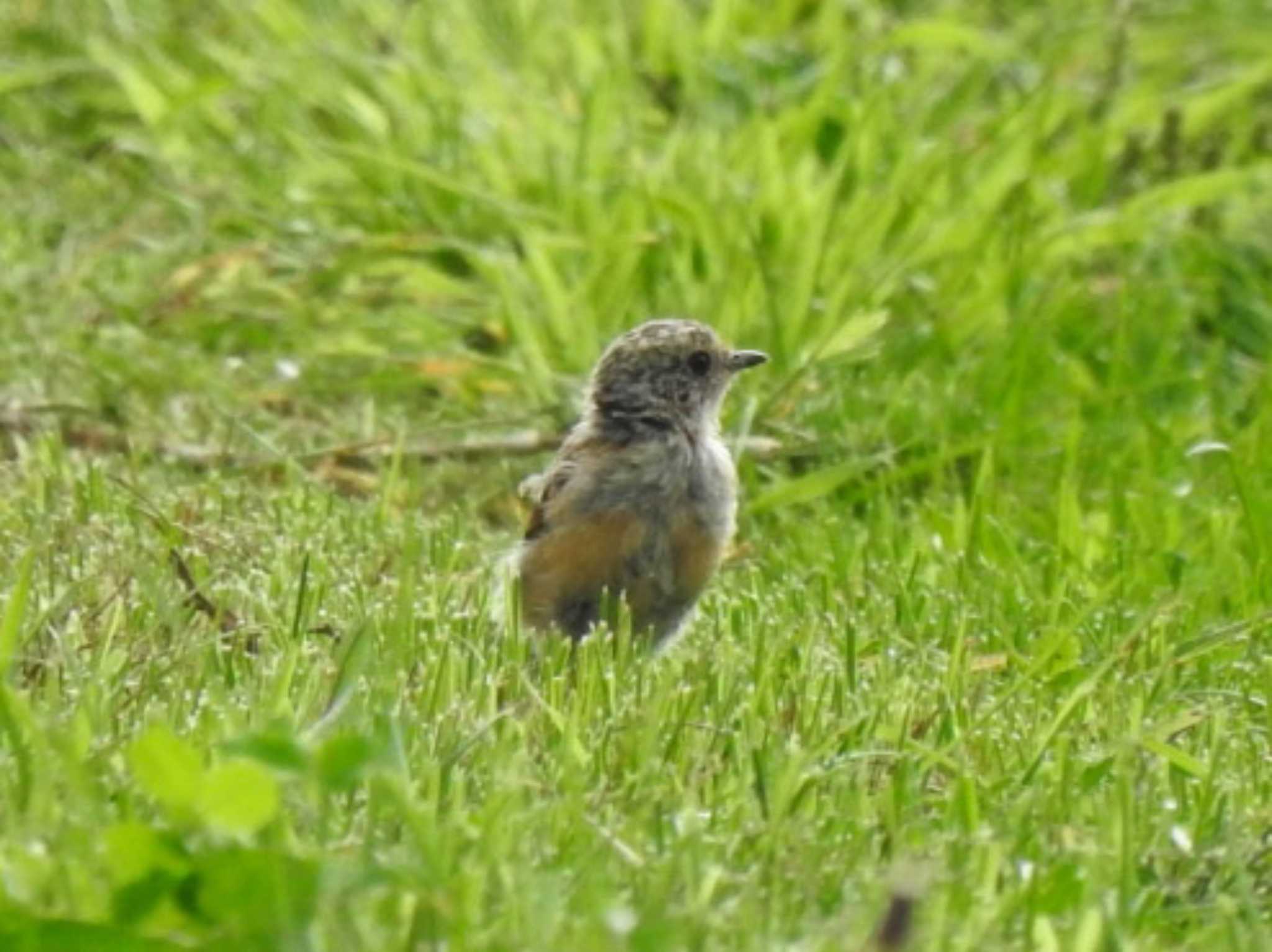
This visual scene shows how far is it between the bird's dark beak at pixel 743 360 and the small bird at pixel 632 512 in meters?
0.25

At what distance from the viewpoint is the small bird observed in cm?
621

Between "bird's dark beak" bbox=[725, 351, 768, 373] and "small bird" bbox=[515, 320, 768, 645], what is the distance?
0.25 meters

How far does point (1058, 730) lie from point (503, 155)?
4.47m

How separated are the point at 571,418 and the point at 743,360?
1.21 metres

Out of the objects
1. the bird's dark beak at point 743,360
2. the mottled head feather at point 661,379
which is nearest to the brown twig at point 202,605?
the mottled head feather at point 661,379

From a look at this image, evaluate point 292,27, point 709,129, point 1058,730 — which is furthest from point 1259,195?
point 1058,730

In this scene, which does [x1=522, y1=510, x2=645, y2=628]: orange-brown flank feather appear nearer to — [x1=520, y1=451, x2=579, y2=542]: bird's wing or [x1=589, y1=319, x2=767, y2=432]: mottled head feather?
[x1=520, y1=451, x2=579, y2=542]: bird's wing

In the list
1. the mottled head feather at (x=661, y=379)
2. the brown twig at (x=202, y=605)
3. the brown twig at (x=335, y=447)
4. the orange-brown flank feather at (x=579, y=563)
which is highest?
the mottled head feather at (x=661, y=379)

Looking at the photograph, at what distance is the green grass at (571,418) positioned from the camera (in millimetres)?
4281

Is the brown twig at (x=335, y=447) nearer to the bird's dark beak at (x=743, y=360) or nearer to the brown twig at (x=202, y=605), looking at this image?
the bird's dark beak at (x=743, y=360)

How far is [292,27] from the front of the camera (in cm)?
1041

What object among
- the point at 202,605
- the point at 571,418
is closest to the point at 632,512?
the point at 202,605

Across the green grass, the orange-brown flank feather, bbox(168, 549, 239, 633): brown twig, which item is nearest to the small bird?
the orange-brown flank feather

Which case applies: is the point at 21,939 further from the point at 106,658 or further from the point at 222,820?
the point at 106,658
